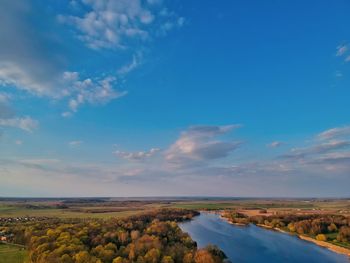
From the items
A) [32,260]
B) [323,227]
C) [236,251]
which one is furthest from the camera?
[323,227]

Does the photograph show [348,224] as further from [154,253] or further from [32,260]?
[32,260]

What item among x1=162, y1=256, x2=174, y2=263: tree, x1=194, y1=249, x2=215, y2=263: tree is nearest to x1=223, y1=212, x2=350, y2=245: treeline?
x1=194, y1=249, x2=215, y2=263: tree

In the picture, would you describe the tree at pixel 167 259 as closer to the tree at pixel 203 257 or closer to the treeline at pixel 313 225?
the tree at pixel 203 257

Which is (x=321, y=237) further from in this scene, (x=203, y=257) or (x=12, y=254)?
(x=12, y=254)

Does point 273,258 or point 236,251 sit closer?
point 273,258

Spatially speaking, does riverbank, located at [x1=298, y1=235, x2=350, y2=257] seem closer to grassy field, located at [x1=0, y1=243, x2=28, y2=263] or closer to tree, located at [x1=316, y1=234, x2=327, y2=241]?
tree, located at [x1=316, y1=234, x2=327, y2=241]

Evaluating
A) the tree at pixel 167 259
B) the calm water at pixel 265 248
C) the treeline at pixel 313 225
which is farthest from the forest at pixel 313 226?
the tree at pixel 167 259

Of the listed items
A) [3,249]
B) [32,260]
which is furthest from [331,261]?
[3,249]
